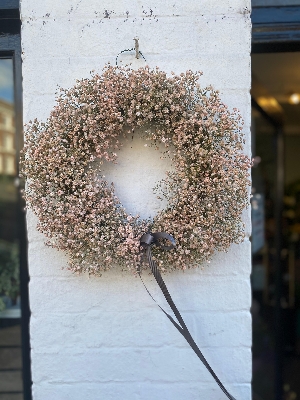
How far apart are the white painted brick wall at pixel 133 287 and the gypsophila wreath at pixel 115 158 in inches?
5.8

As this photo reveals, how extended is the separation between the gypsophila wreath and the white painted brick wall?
15 centimetres

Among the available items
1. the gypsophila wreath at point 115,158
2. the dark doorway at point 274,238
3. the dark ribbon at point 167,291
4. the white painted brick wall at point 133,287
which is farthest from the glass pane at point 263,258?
the dark ribbon at point 167,291

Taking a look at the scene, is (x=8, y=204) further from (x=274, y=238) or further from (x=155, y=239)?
(x=274, y=238)

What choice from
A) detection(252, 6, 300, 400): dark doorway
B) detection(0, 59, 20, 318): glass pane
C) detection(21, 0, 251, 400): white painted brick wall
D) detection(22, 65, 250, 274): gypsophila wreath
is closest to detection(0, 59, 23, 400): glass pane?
detection(0, 59, 20, 318): glass pane

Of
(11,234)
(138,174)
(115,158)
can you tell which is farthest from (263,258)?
(115,158)

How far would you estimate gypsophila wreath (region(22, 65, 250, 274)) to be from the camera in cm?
197

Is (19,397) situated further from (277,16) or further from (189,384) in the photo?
(277,16)

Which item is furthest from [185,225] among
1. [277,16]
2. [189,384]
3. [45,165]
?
[277,16]

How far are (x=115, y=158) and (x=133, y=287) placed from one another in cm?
65

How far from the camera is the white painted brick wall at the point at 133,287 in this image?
7.00 feet

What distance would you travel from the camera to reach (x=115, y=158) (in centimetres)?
205

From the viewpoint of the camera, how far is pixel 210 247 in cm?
203

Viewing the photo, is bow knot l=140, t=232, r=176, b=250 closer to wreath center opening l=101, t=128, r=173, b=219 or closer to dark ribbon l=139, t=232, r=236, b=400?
dark ribbon l=139, t=232, r=236, b=400

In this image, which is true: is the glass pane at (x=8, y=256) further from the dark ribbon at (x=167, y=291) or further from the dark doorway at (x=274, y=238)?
the dark doorway at (x=274, y=238)
